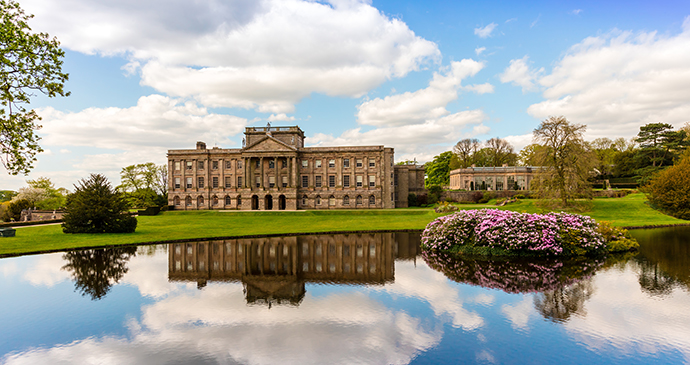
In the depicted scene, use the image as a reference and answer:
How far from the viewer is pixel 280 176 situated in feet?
182

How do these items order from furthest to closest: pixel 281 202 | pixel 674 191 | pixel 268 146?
pixel 281 202
pixel 268 146
pixel 674 191

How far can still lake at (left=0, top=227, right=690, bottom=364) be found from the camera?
738 centimetres

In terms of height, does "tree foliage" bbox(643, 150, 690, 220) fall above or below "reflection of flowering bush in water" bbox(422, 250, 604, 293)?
above

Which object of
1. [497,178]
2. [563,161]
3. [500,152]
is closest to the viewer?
[563,161]

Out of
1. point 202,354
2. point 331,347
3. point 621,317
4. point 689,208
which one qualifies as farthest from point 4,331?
point 689,208

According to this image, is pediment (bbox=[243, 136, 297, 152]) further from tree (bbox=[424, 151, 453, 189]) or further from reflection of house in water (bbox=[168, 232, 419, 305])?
tree (bbox=[424, 151, 453, 189])

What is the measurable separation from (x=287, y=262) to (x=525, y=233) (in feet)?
37.2

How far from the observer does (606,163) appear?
6994 centimetres

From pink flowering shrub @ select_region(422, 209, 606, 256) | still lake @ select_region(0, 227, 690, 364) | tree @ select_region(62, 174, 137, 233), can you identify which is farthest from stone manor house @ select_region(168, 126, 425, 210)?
still lake @ select_region(0, 227, 690, 364)

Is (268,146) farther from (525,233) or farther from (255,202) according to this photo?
(525,233)

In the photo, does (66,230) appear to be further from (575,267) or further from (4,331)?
(575,267)

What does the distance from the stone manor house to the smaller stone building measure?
58.3ft

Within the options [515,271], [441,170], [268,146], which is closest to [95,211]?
[515,271]

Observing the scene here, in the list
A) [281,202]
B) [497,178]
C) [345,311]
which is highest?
[497,178]
